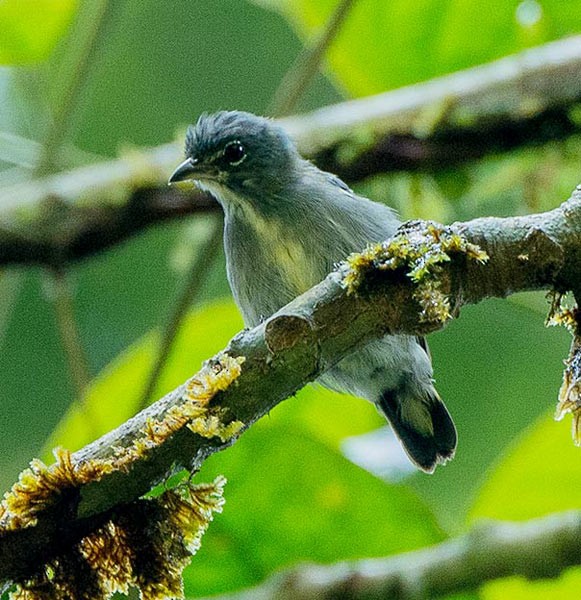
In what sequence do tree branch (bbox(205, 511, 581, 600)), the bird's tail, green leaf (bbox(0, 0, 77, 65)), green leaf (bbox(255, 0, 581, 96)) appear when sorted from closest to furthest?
tree branch (bbox(205, 511, 581, 600)) → the bird's tail → green leaf (bbox(0, 0, 77, 65)) → green leaf (bbox(255, 0, 581, 96))

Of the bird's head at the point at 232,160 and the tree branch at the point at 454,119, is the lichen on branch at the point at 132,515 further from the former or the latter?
the tree branch at the point at 454,119

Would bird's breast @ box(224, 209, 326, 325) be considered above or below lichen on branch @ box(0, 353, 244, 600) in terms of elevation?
above

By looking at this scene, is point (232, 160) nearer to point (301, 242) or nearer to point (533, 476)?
point (301, 242)

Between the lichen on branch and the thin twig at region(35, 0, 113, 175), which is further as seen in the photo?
the thin twig at region(35, 0, 113, 175)

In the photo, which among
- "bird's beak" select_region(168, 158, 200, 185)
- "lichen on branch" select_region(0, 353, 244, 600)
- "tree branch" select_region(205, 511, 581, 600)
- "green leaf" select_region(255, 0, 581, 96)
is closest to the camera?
"lichen on branch" select_region(0, 353, 244, 600)

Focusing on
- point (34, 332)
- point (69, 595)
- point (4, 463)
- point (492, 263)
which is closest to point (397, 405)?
point (492, 263)

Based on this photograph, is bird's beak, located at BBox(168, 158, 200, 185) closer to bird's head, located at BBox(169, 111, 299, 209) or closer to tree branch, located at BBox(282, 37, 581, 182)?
bird's head, located at BBox(169, 111, 299, 209)

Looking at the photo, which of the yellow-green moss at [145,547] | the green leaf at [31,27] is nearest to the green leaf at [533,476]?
the yellow-green moss at [145,547]

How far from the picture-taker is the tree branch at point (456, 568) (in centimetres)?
238

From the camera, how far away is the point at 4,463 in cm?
516

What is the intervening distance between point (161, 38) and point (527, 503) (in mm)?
4599

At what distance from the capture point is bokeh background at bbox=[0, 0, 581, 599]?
2719 millimetres

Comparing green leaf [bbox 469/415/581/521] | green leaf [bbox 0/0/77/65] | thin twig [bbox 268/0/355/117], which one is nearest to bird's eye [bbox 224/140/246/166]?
thin twig [bbox 268/0/355/117]

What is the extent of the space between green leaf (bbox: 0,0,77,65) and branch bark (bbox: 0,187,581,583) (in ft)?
6.28
